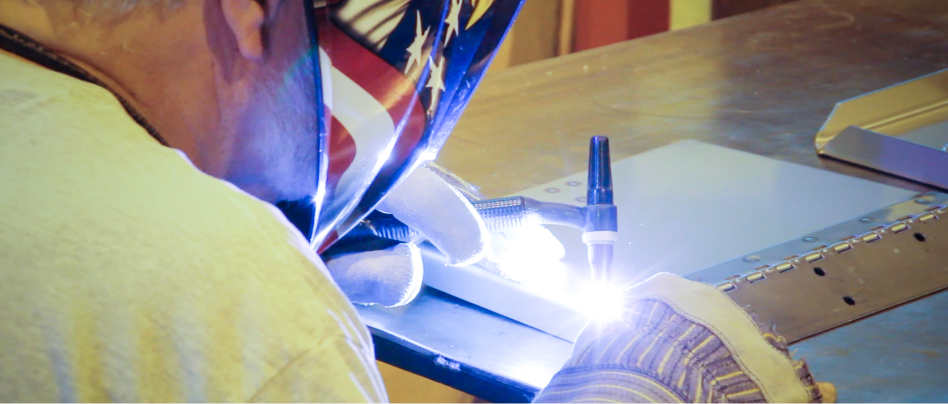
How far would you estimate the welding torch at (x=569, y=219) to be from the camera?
85cm

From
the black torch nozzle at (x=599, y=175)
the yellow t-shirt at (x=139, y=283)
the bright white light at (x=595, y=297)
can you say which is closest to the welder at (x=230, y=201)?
the yellow t-shirt at (x=139, y=283)

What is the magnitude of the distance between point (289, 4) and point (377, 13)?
2.9 inches

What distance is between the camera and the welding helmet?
0.57m

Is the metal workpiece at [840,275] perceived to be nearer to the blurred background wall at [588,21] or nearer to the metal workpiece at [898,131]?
the metal workpiece at [898,131]

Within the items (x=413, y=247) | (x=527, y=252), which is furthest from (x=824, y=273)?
(x=413, y=247)

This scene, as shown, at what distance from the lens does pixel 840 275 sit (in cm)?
88

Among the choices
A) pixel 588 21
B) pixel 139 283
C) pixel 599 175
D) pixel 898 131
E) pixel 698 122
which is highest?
pixel 588 21

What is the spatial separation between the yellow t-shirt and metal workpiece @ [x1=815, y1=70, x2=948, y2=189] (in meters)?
1.09

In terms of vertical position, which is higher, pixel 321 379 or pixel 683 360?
pixel 683 360

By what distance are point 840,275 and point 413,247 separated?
483mm

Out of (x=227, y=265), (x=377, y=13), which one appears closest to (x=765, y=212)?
(x=377, y=13)

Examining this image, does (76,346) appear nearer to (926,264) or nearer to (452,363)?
(452,363)

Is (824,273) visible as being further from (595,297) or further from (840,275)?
(595,297)

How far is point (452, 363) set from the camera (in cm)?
75
